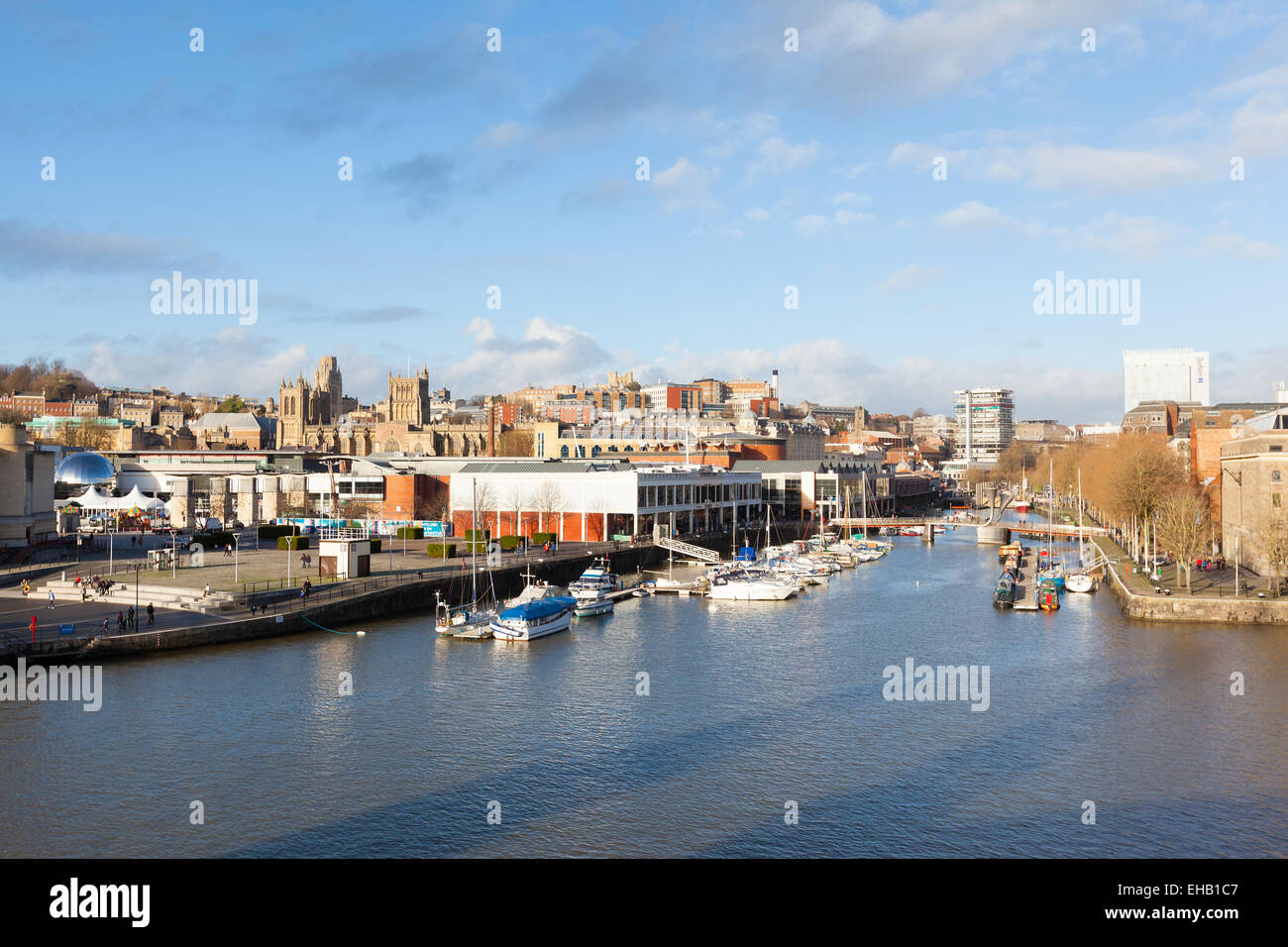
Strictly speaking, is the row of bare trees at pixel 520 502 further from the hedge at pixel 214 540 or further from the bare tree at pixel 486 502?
the hedge at pixel 214 540

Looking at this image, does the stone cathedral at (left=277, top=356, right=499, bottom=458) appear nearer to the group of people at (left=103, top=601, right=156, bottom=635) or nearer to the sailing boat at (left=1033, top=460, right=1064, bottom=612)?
the sailing boat at (left=1033, top=460, right=1064, bottom=612)

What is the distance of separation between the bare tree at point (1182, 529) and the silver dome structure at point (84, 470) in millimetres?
59531

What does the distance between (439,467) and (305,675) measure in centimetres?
4623

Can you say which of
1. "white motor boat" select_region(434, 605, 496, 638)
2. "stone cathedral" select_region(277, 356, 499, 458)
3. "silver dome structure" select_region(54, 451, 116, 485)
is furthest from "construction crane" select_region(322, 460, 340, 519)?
"stone cathedral" select_region(277, 356, 499, 458)

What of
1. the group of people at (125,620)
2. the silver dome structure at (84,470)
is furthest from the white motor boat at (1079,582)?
the silver dome structure at (84,470)

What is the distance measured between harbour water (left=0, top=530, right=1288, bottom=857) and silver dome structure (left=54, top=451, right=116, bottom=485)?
1498 inches

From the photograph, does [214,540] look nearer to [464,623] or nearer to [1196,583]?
[464,623]

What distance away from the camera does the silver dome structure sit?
6244cm

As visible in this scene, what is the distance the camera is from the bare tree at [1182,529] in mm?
41219

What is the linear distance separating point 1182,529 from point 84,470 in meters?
60.9

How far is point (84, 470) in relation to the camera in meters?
62.7
